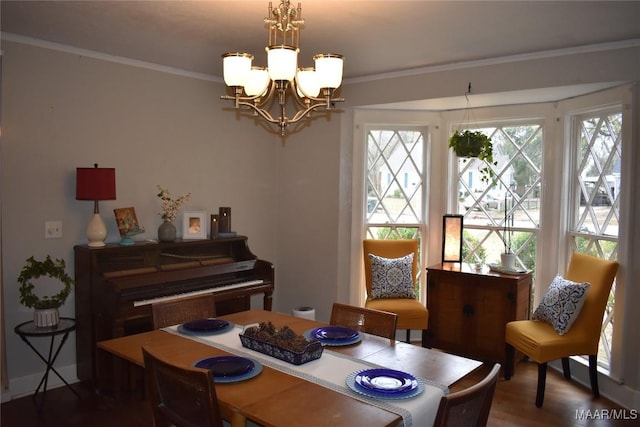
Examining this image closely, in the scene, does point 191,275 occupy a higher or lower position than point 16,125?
lower

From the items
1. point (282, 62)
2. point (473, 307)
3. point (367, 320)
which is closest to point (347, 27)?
point (282, 62)

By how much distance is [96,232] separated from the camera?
3.50m

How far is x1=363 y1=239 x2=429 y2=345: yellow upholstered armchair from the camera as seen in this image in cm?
402

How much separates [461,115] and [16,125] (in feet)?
11.4

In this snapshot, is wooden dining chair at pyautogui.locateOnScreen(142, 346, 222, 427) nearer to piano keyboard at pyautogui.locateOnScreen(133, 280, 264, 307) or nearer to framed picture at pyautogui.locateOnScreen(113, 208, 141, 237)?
piano keyboard at pyautogui.locateOnScreen(133, 280, 264, 307)

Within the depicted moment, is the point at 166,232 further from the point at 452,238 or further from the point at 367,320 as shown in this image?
the point at 452,238

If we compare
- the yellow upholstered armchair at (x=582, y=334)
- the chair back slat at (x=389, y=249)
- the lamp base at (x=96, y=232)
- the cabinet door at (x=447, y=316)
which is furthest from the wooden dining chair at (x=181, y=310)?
the yellow upholstered armchair at (x=582, y=334)

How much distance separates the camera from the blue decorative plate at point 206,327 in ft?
8.28

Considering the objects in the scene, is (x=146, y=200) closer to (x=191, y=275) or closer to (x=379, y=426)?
(x=191, y=275)

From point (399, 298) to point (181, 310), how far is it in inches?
79.2

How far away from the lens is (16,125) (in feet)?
10.9

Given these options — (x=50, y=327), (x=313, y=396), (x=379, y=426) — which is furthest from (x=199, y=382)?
(x=50, y=327)

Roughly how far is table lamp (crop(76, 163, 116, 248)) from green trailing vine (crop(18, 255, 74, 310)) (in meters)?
0.28

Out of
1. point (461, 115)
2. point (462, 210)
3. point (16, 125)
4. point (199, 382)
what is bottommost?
point (199, 382)
